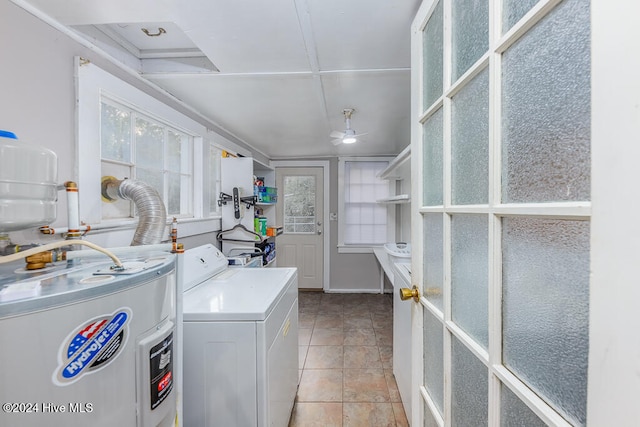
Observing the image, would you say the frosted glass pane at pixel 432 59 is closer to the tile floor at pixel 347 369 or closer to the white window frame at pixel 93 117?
the white window frame at pixel 93 117

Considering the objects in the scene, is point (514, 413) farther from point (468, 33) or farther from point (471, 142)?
point (468, 33)

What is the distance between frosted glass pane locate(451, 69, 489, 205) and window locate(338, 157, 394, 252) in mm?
3662

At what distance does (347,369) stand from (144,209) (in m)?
2.02

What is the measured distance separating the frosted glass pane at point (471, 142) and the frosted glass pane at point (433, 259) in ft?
0.54

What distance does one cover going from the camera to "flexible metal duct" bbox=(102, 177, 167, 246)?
1.39 metres

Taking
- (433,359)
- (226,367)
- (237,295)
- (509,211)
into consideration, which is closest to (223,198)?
(237,295)

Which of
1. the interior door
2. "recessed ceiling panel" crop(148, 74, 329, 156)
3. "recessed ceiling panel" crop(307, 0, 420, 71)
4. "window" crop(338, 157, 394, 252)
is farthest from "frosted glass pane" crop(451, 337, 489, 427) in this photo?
the interior door

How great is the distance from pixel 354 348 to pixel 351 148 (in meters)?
2.52

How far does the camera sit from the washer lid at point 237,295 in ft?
4.13

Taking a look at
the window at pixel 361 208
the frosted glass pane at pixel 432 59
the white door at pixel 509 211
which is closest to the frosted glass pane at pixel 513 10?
the white door at pixel 509 211

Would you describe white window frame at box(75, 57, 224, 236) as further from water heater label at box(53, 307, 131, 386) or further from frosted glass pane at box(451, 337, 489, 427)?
frosted glass pane at box(451, 337, 489, 427)

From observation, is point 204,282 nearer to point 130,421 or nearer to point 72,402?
point 130,421

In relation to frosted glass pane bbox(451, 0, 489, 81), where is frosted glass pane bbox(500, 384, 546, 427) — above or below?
below

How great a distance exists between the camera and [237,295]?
149 centimetres
